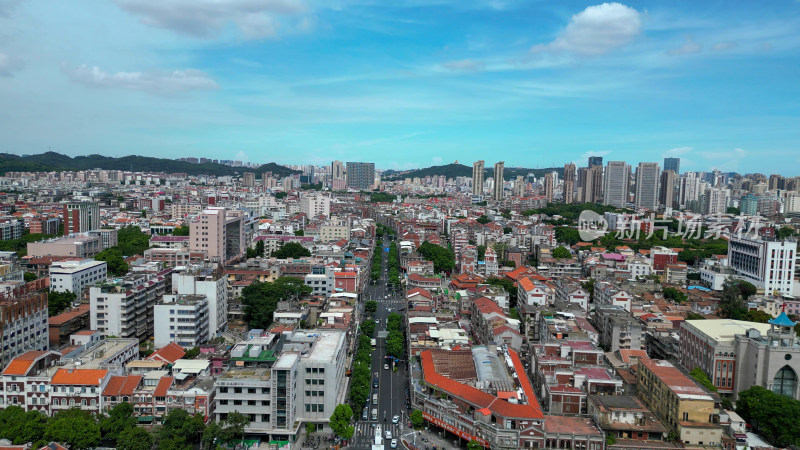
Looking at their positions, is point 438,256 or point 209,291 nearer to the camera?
point 209,291

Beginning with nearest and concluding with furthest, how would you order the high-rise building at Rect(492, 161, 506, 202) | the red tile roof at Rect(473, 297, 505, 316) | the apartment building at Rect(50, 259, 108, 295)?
1. the red tile roof at Rect(473, 297, 505, 316)
2. the apartment building at Rect(50, 259, 108, 295)
3. the high-rise building at Rect(492, 161, 506, 202)

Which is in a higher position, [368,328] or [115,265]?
[115,265]

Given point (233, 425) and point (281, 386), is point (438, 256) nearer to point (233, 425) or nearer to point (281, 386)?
point (281, 386)

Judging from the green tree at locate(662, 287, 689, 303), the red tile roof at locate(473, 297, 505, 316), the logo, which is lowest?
the green tree at locate(662, 287, 689, 303)

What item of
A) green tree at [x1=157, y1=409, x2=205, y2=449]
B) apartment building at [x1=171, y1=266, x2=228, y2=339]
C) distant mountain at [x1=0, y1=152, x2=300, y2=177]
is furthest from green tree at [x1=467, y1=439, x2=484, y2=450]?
distant mountain at [x1=0, y1=152, x2=300, y2=177]

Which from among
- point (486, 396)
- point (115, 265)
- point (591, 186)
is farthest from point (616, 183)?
point (486, 396)

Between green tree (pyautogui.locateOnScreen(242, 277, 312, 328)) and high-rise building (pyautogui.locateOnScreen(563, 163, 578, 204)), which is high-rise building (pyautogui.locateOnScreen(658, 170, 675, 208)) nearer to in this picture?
high-rise building (pyautogui.locateOnScreen(563, 163, 578, 204))
